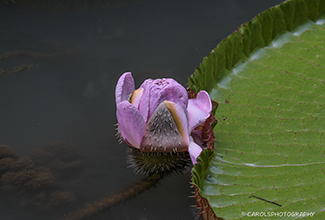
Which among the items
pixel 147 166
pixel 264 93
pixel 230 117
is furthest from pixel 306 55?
pixel 147 166

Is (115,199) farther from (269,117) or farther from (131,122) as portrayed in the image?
(269,117)

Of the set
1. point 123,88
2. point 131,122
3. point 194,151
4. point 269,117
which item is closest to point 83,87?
point 123,88

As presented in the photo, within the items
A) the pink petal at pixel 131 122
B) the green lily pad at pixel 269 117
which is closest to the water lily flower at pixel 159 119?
the pink petal at pixel 131 122

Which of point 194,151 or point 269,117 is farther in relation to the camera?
point 269,117

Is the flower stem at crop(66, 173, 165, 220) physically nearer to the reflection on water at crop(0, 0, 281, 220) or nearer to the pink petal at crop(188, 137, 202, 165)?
the reflection on water at crop(0, 0, 281, 220)

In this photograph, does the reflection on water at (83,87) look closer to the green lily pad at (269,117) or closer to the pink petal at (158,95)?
the green lily pad at (269,117)

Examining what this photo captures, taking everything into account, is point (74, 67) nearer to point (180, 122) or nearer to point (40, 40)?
point (40, 40)
